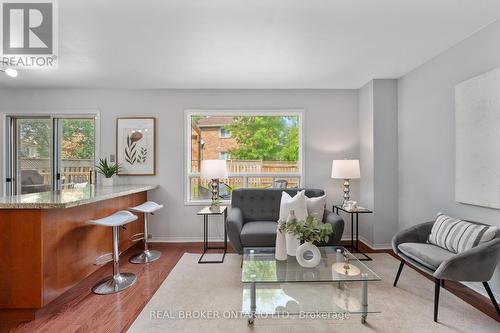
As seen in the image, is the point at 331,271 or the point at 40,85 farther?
the point at 40,85

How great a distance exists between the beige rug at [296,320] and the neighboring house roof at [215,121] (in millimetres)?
2395

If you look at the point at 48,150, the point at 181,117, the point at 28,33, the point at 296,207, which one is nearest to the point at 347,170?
the point at 296,207

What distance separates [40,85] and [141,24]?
290 cm

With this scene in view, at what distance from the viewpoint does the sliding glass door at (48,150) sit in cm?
415

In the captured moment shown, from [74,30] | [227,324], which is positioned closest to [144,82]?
[74,30]

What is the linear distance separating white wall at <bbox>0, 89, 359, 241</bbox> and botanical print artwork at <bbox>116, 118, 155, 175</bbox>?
111mm

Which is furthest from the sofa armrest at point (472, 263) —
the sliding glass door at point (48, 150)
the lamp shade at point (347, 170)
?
the sliding glass door at point (48, 150)

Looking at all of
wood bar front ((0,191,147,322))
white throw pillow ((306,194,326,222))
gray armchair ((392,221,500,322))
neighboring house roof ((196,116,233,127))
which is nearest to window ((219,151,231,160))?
neighboring house roof ((196,116,233,127))

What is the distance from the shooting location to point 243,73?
11.2 feet

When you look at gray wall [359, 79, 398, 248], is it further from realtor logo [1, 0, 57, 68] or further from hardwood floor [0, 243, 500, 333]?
realtor logo [1, 0, 57, 68]

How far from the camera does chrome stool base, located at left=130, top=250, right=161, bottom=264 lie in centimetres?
329

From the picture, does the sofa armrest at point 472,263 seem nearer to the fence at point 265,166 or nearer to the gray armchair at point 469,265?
the gray armchair at point 469,265

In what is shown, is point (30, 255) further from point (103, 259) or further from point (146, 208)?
point (146, 208)

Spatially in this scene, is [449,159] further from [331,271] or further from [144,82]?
[144,82]
